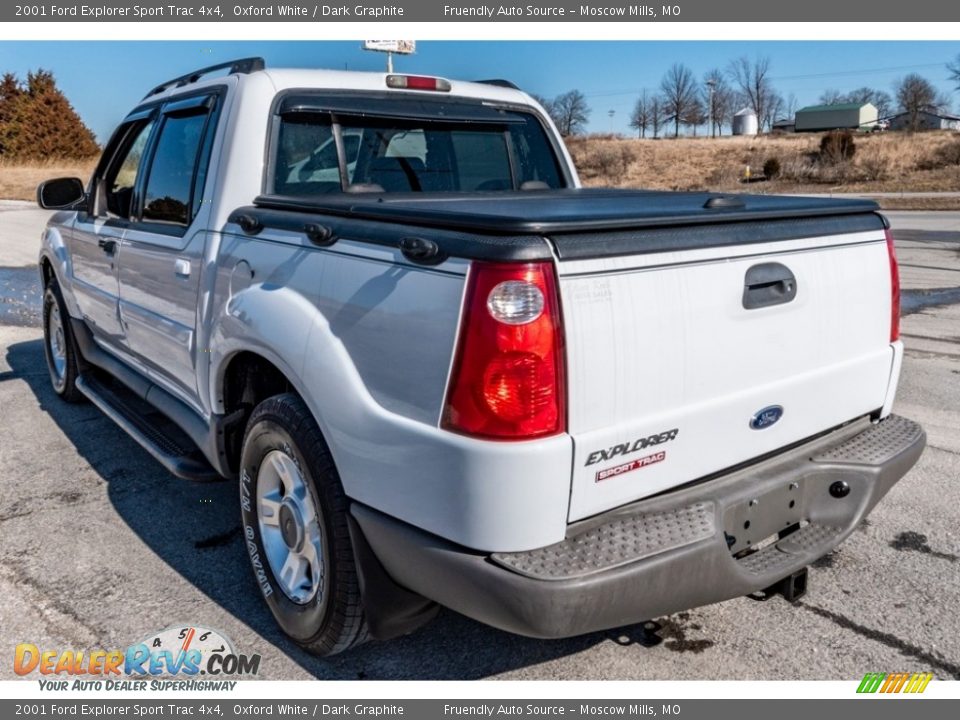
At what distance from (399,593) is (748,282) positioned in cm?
149

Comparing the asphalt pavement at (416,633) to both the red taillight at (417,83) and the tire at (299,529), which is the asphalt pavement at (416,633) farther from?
the red taillight at (417,83)

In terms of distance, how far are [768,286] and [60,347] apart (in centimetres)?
533

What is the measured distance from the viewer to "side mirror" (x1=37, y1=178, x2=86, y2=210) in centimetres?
518

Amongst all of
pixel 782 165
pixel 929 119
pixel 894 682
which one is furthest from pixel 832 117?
pixel 894 682

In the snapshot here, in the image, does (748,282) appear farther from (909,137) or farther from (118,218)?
(909,137)

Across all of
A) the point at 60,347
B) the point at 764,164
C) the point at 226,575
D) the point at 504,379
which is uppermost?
the point at 764,164

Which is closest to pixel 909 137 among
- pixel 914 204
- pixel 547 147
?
pixel 914 204

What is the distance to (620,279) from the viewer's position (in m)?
2.31

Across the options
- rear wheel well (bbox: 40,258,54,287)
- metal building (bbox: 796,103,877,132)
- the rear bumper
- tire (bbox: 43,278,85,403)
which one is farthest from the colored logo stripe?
metal building (bbox: 796,103,877,132)

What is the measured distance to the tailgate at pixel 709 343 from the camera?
2281mm

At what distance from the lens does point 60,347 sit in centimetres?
615

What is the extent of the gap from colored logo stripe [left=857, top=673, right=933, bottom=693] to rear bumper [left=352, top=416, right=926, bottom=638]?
A: 0.45 m

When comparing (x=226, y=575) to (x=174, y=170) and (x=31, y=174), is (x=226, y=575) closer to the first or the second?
(x=174, y=170)

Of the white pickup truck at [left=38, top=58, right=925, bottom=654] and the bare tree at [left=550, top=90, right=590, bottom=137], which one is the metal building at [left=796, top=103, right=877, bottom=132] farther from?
the white pickup truck at [left=38, top=58, right=925, bottom=654]
